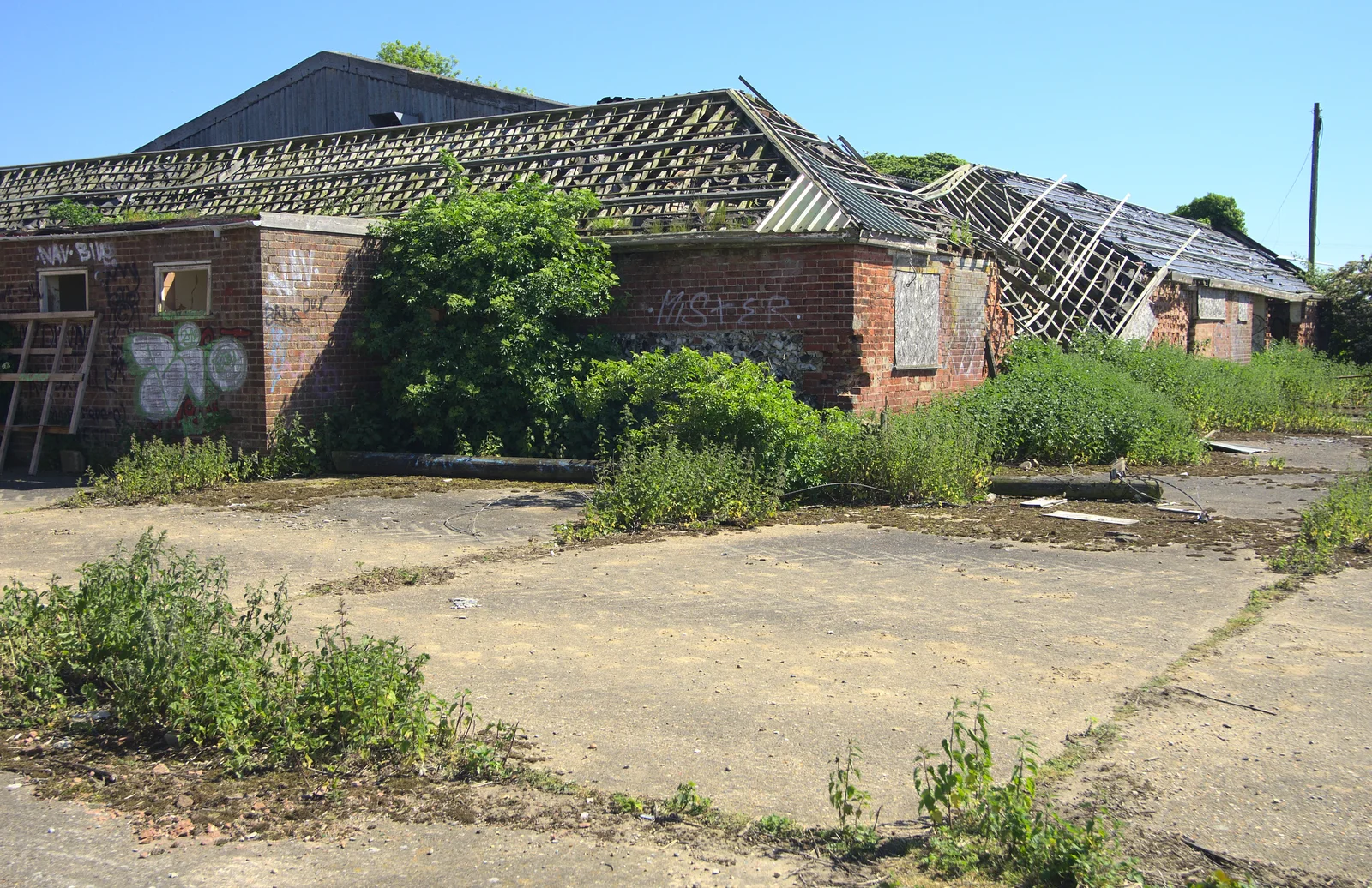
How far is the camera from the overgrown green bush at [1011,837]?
3.65m

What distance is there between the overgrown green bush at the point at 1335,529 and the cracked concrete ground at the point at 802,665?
463mm

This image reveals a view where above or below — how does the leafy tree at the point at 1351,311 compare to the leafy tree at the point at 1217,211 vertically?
below

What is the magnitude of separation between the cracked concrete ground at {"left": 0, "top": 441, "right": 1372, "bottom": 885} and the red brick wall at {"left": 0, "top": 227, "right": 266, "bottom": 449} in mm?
4218

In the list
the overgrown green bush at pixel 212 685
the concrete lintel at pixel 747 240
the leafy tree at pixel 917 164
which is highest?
the leafy tree at pixel 917 164

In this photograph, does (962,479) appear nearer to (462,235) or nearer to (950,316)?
(950,316)

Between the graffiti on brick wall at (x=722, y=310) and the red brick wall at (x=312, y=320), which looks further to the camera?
the red brick wall at (x=312, y=320)

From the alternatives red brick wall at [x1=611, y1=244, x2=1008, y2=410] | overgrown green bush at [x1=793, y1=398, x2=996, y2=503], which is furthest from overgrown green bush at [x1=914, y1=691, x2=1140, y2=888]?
red brick wall at [x1=611, y1=244, x2=1008, y2=410]

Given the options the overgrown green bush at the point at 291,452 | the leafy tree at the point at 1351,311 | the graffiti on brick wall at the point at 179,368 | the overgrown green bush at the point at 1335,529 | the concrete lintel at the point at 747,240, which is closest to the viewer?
the overgrown green bush at the point at 1335,529

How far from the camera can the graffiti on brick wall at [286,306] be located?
46.6 ft

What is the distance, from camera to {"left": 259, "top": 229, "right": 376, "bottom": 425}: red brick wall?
1424 centimetres

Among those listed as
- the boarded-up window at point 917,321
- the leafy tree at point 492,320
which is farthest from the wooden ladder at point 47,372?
the boarded-up window at point 917,321

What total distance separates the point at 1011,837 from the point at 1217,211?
4254 centimetres

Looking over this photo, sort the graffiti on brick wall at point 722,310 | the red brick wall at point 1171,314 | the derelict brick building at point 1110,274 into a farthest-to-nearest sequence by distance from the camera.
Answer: the red brick wall at point 1171,314, the derelict brick building at point 1110,274, the graffiti on brick wall at point 722,310

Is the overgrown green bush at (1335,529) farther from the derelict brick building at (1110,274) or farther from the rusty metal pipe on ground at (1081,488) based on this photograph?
the derelict brick building at (1110,274)
